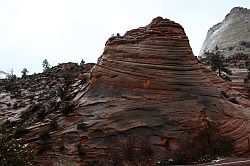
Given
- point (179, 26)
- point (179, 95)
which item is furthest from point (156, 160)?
point (179, 26)

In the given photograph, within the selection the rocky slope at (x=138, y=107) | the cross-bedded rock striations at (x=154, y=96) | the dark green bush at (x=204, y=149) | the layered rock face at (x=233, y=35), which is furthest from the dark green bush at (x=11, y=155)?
the layered rock face at (x=233, y=35)

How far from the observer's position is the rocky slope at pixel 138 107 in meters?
32.3

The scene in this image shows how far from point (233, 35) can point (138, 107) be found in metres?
→ 78.8

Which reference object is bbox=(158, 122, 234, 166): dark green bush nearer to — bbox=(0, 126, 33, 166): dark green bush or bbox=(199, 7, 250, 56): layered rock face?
bbox=(0, 126, 33, 166): dark green bush

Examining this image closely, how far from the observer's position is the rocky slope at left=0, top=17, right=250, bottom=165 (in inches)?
1273

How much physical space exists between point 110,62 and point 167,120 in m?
7.69

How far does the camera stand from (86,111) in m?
34.7

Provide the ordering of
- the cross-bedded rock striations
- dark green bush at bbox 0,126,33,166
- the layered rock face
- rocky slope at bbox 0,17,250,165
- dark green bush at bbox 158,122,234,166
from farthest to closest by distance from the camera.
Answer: the layered rock face
the cross-bedded rock striations
rocky slope at bbox 0,17,250,165
dark green bush at bbox 158,122,234,166
dark green bush at bbox 0,126,33,166

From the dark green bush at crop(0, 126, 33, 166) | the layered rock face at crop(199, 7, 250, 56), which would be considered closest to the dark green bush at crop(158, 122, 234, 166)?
the dark green bush at crop(0, 126, 33, 166)

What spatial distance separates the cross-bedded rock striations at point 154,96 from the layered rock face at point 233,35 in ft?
192

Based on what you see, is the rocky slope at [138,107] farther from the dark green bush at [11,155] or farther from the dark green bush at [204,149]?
the dark green bush at [11,155]

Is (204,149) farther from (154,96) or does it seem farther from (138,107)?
(138,107)

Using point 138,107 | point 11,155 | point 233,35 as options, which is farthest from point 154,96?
point 233,35

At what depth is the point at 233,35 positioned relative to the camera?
107 meters
